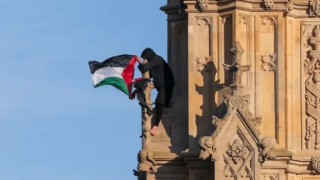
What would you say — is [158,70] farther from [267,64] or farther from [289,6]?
[289,6]

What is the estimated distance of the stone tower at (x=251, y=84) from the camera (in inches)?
3285

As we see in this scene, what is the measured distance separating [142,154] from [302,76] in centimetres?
418

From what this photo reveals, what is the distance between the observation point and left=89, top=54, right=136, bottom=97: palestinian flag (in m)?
86.0

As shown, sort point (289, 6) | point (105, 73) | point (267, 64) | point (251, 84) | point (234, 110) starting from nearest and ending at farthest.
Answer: point (234, 110)
point (251, 84)
point (267, 64)
point (289, 6)
point (105, 73)

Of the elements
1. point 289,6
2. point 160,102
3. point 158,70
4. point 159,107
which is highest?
point 289,6

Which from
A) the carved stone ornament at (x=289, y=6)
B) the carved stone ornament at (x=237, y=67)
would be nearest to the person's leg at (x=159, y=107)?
the carved stone ornament at (x=237, y=67)

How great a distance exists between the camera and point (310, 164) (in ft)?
275

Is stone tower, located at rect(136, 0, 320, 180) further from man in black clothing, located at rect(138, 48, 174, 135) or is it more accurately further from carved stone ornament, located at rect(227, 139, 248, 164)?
carved stone ornament, located at rect(227, 139, 248, 164)

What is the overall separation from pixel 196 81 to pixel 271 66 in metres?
1.79

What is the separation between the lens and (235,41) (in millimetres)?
83562

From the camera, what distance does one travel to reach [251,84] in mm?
83688

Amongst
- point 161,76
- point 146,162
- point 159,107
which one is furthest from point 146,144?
point 161,76

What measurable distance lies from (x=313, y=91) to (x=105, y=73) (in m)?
5.22

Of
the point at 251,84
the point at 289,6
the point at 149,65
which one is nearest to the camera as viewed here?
the point at 251,84
